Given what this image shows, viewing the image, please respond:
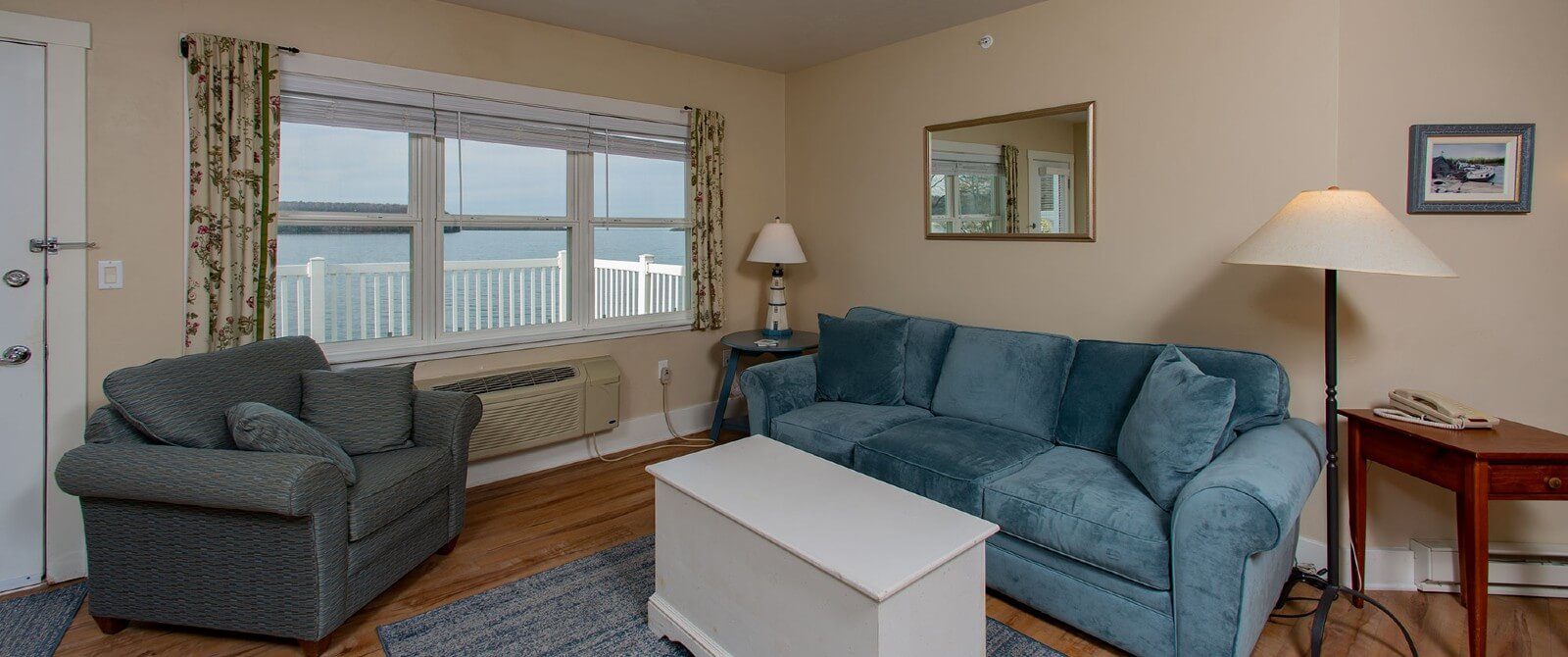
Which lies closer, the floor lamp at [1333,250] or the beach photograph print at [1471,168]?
the floor lamp at [1333,250]

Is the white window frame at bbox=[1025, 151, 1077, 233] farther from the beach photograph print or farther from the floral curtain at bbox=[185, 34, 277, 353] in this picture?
the floral curtain at bbox=[185, 34, 277, 353]

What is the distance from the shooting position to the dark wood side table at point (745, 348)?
4.00 metres

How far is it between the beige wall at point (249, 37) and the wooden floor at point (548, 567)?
3.15 feet

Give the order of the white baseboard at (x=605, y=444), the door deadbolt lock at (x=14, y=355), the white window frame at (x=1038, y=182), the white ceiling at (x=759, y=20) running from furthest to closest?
the white baseboard at (x=605, y=444), the white ceiling at (x=759, y=20), the white window frame at (x=1038, y=182), the door deadbolt lock at (x=14, y=355)

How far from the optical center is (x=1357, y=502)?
238 cm

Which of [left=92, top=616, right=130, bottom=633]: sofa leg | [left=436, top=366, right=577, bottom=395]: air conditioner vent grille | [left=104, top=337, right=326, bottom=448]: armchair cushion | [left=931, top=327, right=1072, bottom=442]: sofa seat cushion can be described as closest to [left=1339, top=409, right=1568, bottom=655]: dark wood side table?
[left=931, top=327, right=1072, bottom=442]: sofa seat cushion

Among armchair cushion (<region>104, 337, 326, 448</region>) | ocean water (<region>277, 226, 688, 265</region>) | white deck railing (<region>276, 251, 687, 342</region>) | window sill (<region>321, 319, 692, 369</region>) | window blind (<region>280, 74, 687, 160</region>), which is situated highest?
window blind (<region>280, 74, 687, 160</region>)

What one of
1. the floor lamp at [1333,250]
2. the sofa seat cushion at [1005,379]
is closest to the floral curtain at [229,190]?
the sofa seat cushion at [1005,379]

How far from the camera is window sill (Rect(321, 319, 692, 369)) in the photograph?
3158 millimetres

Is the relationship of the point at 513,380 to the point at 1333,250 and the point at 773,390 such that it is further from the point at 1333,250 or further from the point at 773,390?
the point at 1333,250

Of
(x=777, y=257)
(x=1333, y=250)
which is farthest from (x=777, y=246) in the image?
(x=1333, y=250)

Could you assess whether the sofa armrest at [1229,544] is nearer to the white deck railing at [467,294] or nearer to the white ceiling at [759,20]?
the white ceiling at [759,20]

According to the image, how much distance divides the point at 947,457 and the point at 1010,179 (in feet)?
4.96

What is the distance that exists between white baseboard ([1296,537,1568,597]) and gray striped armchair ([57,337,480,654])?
3.32 meters
